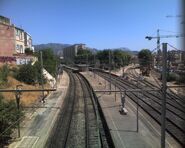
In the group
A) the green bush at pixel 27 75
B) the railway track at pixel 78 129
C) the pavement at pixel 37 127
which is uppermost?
the green bush at pixel 27 75

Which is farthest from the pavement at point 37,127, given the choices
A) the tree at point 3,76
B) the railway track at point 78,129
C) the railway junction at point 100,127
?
the tree at point 3,76

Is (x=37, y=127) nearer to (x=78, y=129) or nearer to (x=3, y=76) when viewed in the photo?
(x=78, y=129)

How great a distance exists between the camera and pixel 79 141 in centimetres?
2180

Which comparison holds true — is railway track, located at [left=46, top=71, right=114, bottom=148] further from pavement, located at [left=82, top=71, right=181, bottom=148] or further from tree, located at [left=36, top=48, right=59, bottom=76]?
tree, located at [left=36, top=48, right=59, bottom=76]

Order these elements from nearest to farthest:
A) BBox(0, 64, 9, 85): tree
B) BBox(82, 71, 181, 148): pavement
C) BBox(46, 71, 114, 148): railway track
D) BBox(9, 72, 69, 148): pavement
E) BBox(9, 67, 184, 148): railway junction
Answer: BBox(82, 71, 181, 148): pavement
BBox(9, 72, 69, 148): pavement
BBox(9, 67, 184, 148): railway junction
BBox(46, 71, 114, 148): railway track
BBox(0, 64, 9, 85): tree

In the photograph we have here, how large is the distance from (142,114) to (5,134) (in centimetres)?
1381

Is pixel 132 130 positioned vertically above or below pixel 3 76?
below

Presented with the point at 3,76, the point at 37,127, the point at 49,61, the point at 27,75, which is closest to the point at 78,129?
the point at 37,127

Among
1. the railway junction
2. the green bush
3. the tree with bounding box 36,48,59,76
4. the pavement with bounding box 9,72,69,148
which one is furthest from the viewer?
the tree with bounding box 36,48,59,76

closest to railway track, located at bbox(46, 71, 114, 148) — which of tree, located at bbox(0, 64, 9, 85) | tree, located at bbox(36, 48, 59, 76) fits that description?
tree, located at bbox(0, 64, 9, 85)

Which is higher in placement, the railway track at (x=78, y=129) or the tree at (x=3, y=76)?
the tree at (x=3, y=76)

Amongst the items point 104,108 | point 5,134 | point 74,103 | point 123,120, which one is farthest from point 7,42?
point 5,134

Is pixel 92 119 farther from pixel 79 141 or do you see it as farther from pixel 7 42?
pixel 7 42

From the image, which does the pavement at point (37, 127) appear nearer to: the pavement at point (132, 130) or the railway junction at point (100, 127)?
the railway junction at point (100, 127)
